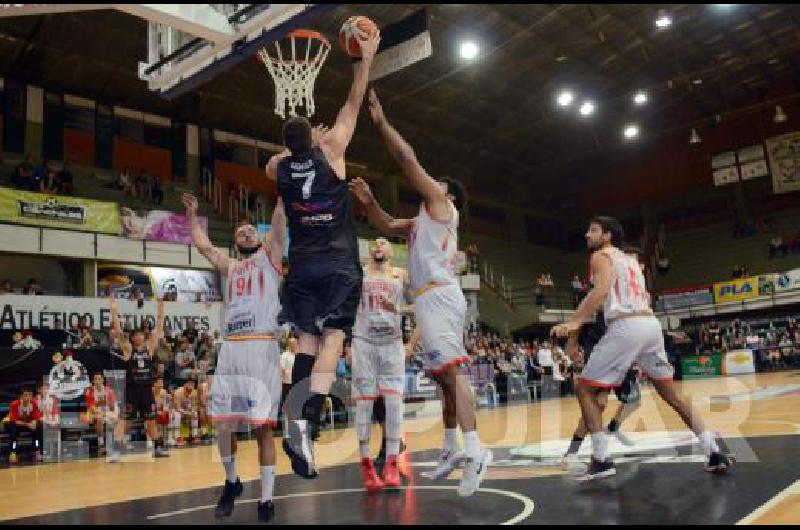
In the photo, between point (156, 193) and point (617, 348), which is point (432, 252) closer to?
point (617, 348)

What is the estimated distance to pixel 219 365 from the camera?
4.66 metres

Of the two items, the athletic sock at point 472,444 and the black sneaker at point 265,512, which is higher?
the athletic sock at point 472,444

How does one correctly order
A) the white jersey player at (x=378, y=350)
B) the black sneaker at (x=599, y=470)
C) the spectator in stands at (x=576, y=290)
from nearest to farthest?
the black sneaker at (x=599, y=470) → the white jersey player at (x=378, y=350) → the spectator in stands at (x=576, y=290)

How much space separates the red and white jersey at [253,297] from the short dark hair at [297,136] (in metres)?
0.80

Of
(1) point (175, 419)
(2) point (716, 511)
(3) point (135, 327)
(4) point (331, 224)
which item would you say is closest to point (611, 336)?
(2) point (716, 511)

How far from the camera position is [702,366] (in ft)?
76.8

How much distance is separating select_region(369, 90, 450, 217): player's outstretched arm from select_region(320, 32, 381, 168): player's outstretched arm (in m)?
0.10

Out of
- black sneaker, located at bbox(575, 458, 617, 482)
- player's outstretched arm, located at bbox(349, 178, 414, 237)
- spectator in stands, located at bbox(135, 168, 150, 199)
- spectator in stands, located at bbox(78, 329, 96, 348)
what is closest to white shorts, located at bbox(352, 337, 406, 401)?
player's outstretched arm, located at bbox(349, 178, 414, 237)

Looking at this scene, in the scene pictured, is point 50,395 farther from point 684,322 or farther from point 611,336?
point 684,322

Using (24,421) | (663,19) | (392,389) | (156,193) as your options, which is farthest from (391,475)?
(663,19)

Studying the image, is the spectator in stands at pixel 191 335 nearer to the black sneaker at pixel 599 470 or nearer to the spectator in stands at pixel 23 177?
the spectator in stands at pixel 23 177

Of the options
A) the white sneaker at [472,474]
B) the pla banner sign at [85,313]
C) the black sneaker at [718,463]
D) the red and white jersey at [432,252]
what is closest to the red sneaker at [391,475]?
the white sneaker at [472,474]

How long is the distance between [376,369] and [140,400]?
696cm

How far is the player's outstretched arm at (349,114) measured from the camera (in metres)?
4.39
